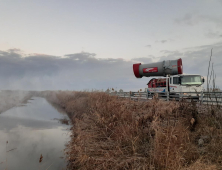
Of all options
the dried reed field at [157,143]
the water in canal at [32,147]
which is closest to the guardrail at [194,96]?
the dried reed field at [157,143]

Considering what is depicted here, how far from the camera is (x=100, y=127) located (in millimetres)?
7262

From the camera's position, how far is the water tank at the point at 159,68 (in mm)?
8211

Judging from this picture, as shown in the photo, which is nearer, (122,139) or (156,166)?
(156,166)

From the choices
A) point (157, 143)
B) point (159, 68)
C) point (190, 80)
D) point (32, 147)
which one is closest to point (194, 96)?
point (190, 80)

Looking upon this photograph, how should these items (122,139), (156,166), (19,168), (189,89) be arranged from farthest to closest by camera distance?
1. (189,89)
2. (19,168)
3. (122,139)
4. (156,166)

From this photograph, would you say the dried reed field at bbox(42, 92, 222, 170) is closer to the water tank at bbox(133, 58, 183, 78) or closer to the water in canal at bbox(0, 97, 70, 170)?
the water in canal at bbox(0, 97, 70, 170)

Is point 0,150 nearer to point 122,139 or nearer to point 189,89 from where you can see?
point 122,139

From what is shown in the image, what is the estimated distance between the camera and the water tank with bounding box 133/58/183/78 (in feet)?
26.9

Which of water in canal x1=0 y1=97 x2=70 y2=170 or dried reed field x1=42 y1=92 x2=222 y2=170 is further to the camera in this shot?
water in canal x1=0 y1=97 x2=70 y2=170

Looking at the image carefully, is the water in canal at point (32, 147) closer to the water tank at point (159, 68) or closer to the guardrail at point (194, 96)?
the guardrail at point (194, 96)

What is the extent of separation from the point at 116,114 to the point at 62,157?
3130 millimetres

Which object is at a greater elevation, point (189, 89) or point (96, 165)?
point (189, 89)

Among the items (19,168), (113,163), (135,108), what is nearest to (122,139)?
(113,163)

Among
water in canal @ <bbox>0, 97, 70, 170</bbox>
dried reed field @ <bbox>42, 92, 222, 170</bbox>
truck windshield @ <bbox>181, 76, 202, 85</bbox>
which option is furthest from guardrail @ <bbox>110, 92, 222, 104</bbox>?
water in canal @ <bbox>0, 97, 70, 170</bbox>
